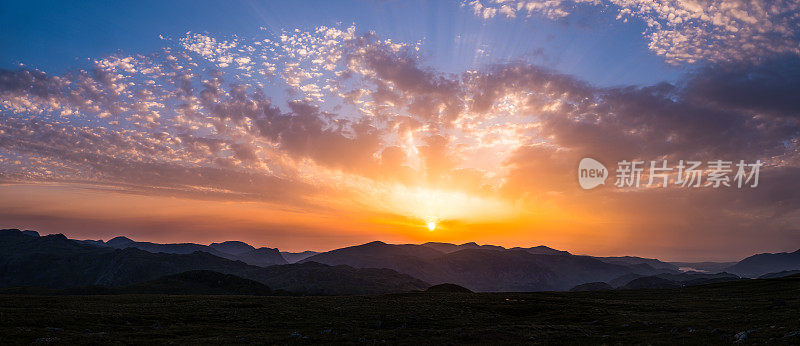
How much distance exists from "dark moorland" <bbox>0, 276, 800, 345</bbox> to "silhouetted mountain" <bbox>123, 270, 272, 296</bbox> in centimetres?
12462

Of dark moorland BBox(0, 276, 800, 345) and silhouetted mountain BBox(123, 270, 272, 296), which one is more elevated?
dark moorland BBox(0, 276, 800, 345)

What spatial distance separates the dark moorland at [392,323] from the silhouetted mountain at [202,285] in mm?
124618

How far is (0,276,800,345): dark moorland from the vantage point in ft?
99.9

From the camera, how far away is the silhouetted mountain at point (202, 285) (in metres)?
162

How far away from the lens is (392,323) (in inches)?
1734

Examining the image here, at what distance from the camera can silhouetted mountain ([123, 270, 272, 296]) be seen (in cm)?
16234

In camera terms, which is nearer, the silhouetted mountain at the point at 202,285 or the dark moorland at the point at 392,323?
the dark moorland at the point at 392,323

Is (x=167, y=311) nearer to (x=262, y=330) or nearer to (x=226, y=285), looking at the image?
(x=262, y=330)

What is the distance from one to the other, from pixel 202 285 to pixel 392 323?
552 feet

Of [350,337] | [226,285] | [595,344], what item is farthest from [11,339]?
[226,285]

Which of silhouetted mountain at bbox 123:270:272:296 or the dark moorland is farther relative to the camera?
silhouetted mountain at bbox 123:270:272:296

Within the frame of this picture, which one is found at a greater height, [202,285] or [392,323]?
[392,323]

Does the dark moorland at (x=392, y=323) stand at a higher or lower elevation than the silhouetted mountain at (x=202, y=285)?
higher

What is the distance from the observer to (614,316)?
46438 millimetres
